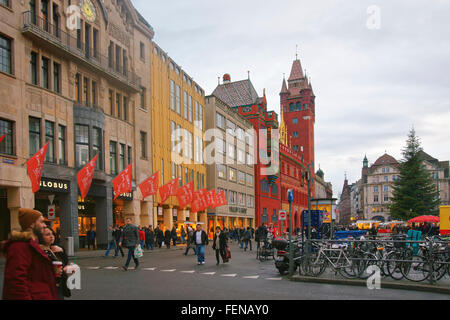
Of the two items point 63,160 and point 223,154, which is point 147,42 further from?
point 223,154

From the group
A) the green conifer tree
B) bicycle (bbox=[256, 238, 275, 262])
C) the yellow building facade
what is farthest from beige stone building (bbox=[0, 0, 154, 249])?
the green conifer tree

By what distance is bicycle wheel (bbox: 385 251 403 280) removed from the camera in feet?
41.5

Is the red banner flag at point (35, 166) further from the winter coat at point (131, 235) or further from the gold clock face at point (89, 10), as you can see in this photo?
the gold clock face at point (89, 10)

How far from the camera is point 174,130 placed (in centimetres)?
4344

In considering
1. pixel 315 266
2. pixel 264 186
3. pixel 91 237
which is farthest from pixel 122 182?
pixel 264 186

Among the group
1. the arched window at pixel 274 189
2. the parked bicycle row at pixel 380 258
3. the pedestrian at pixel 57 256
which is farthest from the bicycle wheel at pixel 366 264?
the arched window at pixel 274 189

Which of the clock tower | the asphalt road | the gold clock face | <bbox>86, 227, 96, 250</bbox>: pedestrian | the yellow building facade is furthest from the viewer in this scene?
the clock tower

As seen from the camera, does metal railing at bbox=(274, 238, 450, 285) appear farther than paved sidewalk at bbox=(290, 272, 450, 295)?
Yes

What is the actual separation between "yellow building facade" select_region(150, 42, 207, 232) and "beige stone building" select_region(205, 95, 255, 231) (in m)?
2.18

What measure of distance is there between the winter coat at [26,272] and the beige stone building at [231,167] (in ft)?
156

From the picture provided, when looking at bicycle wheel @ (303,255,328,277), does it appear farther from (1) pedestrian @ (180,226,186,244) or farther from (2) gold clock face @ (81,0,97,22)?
(1) pedestrian @ (180,226,186,244)
